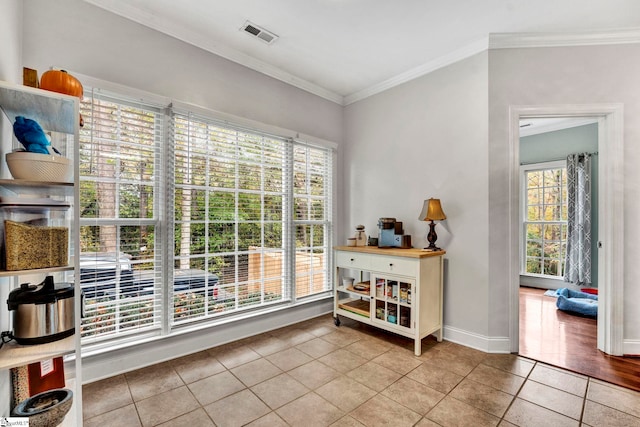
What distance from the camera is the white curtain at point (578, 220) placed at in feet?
14.6

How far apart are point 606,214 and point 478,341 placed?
5.13ft

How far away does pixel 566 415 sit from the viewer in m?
1.79

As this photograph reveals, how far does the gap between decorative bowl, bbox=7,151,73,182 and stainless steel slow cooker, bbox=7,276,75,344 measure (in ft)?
1.61

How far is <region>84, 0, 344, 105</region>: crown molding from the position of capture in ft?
7.41

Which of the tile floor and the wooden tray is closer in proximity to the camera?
the tile floor

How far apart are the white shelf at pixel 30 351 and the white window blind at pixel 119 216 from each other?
81 cm

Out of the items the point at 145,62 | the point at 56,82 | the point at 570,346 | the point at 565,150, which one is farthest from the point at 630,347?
the point at 145,62

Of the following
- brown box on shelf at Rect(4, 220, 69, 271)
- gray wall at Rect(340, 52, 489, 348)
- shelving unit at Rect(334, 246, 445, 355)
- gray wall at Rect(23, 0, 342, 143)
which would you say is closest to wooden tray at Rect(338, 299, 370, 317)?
shelving unit at Rect(334, 246, 445, 355)

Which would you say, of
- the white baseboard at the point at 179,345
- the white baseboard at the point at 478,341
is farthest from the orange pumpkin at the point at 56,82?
the white baseboard at the point at 478,341

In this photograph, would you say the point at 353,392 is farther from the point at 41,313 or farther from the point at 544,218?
the point at 544,218

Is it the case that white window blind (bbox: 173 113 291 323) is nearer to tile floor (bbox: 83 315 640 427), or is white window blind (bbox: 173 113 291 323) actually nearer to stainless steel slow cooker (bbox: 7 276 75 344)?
tile floor (bbox: 83 315 640 427)

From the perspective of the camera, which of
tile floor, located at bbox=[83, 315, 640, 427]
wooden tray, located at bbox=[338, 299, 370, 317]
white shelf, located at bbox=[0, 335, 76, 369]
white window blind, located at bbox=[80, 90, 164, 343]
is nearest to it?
white shelf, located at bbox=[0, 335, 76, 369]

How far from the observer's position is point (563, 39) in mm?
2561

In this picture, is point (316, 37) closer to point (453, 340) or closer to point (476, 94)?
point (476, 94)
